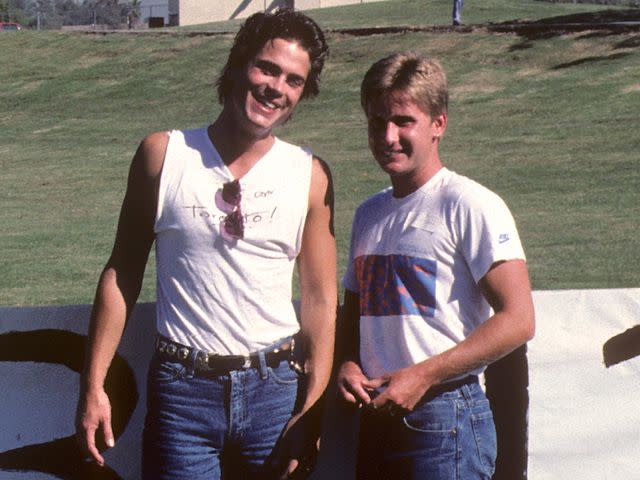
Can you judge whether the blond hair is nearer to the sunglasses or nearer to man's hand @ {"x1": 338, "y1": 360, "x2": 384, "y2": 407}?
the sunglasses

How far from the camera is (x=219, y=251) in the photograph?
3248mm

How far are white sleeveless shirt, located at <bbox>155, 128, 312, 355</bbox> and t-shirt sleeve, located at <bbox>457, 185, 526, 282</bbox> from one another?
51cm

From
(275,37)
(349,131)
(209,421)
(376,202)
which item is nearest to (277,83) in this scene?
(275,37)

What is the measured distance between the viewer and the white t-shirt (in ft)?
9.98

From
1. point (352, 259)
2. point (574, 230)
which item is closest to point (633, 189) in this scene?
point (574, 230)

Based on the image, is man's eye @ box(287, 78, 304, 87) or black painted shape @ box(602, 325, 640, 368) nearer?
man's eye @ box(287, 78, 304, 87)

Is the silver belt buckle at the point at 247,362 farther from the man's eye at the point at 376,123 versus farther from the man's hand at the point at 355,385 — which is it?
the man's eye at the point at 376,123

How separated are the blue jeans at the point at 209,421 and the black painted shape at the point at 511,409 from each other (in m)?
1.07

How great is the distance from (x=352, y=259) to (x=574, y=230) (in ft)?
28.7

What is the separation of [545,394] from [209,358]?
5.02ft

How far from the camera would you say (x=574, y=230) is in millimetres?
11758

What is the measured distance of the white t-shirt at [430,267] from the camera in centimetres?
304

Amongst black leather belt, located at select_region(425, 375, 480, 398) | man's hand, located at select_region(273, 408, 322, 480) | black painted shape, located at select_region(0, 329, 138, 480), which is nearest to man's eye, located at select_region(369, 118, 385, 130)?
black leather belt, located at select_region(425, 375, 480, 398)

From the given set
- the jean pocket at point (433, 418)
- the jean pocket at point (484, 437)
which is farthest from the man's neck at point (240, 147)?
the jean pocket at point (484, 437)
